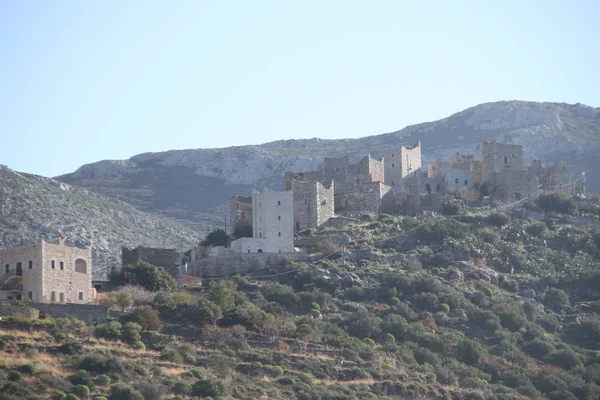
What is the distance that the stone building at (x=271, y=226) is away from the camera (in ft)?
286

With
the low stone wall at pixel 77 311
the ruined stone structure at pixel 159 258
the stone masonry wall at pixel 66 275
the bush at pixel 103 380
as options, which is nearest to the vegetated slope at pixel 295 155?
the ruined stone structure at pixel 159 258

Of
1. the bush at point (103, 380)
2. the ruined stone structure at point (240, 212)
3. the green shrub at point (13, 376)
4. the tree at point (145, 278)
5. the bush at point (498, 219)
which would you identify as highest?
the ruined stone structure at point (240, 212)

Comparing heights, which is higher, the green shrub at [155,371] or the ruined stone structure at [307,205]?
the ruined stone structure at [307,205]

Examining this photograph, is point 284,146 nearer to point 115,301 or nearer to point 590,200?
point 590,200

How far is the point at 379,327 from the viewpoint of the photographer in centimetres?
7844

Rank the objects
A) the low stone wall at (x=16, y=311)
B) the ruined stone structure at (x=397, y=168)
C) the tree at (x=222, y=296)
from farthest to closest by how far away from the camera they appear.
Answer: the ruined stone structure at (x=397, y=168)
the tree at (x=222, y=296)
the low stone wall at (x=16, y=311)

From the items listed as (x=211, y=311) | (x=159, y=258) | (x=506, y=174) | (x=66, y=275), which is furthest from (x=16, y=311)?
(x=506, y=174)

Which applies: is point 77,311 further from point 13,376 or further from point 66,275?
point 13,376

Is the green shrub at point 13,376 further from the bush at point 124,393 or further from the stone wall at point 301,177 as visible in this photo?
the stone wall at point 301,177

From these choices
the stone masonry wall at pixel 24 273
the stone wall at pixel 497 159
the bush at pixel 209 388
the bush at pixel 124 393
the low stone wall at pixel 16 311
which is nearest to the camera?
the bush at pixel 124 393

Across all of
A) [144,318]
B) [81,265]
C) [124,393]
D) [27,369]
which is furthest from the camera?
[81,265]

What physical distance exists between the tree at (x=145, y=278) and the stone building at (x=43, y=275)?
574 centimetres

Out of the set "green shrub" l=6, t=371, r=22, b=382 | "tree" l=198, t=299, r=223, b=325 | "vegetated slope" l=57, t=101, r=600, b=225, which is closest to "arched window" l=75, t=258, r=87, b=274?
"tree" l=198, t=299, r=223, b=325

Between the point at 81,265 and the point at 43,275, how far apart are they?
321 centimetres
